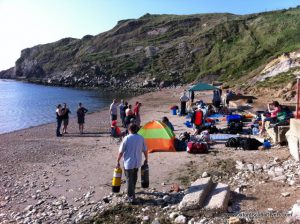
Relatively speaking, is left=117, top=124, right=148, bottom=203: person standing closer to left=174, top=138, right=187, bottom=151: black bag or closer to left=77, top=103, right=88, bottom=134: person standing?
left=174, top=138, right=187, bottom=151: black bag

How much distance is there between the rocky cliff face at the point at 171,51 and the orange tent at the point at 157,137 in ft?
135

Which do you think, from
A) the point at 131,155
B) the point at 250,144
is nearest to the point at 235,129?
the point at 250,144

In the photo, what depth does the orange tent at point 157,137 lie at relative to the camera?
1552cm

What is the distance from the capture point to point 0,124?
34.8 metres

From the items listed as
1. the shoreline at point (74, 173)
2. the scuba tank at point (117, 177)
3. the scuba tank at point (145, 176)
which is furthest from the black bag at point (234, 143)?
the scuba tank at point (117, 177)

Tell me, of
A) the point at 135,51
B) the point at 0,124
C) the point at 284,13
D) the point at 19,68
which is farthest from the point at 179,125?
the point at 19,68

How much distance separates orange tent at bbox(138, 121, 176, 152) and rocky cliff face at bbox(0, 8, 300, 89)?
41.0m

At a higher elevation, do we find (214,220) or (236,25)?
(236,25)

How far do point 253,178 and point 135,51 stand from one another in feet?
307

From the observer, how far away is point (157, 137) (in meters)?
15.7

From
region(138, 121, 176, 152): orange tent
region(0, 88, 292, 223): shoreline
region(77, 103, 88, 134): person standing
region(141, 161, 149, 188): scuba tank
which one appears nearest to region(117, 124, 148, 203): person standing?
region(141, 161, 149, 188): scuba tank

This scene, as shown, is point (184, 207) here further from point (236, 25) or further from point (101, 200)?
point (236, 25)

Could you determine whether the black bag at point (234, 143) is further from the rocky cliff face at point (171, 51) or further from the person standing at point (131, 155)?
the rocky cliff face at point (171, 51)

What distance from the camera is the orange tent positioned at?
1552 centimetres
